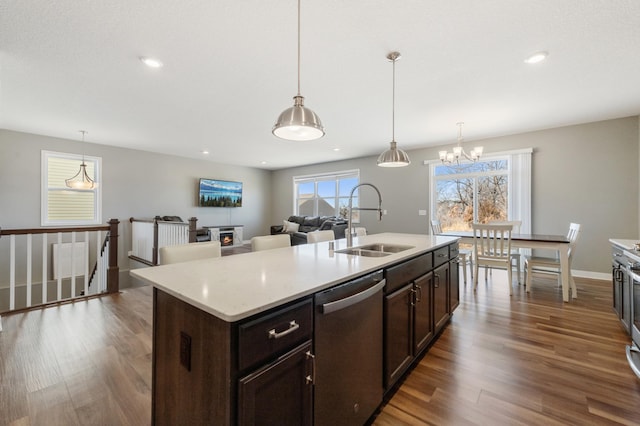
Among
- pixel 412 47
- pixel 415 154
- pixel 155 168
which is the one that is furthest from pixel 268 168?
pixel 412 47

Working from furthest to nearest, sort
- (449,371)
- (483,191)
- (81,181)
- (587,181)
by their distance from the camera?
1. (483,191)
2. (81,181)
3. (587,181)
4. (449,371)

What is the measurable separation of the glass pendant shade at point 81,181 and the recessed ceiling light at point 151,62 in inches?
145

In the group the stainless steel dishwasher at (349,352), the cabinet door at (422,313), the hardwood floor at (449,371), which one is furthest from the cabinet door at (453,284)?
the stainless steel dishwasher at (349,352)

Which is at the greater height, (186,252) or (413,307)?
(186,252)

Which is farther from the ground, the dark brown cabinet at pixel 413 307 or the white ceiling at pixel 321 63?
the white ceiling at pixel 321 63

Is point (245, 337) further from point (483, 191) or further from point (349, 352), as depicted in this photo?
point (483, 191)

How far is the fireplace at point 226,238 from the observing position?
7.57 metres

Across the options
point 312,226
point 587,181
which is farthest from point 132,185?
point 587,181

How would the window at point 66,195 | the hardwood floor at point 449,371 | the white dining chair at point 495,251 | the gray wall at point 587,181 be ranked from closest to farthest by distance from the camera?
1. the hardwood floor at point 449,371
2. the white dining chair at point 495,251
3. the gray wall at point 587,181
4. the window at point 66,195

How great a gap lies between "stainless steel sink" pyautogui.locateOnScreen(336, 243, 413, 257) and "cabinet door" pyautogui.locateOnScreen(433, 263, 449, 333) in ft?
1.14

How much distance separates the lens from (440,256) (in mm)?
2357

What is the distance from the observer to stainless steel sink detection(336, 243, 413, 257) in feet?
7.22

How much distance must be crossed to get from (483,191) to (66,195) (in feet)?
27.4

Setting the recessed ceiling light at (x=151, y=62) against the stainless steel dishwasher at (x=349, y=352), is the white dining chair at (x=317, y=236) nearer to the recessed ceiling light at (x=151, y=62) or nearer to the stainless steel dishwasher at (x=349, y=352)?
the stainless steel dishwasher at (x=349, y=352)
